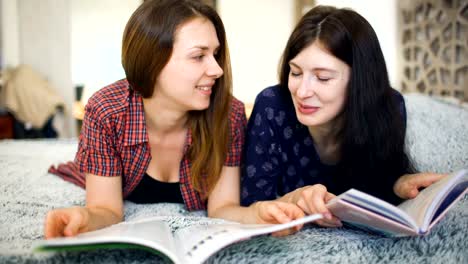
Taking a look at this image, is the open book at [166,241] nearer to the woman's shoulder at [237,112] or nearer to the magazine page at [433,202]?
the magazine page at [433,202]

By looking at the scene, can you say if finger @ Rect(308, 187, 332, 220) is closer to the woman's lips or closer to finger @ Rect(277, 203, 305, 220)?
finger @ Rect(277, 203, 305, 220)

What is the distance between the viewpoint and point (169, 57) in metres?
1.05

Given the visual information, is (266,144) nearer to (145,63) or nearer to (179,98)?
(179,98)

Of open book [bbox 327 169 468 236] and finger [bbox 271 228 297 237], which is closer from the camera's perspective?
open book [bbox 327 169 468 236]

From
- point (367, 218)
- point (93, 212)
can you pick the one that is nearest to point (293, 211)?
point (367, 218)

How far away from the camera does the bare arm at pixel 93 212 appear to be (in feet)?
2.38

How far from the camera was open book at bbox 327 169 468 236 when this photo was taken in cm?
61

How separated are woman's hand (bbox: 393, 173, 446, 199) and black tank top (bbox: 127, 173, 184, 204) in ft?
1.81

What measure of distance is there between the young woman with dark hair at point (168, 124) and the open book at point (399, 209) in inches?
10.6

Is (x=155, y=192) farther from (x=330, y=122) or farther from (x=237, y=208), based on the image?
(x=330, y=122)

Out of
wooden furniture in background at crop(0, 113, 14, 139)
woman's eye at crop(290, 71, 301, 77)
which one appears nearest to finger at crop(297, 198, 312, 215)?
woman's eye at crop(290, 71, 301, 77)

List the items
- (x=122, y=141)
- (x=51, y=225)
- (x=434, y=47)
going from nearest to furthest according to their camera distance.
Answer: (x=51, y=225)
(x=122, y=141)
(x=434, y=47)

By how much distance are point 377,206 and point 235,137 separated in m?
0.62

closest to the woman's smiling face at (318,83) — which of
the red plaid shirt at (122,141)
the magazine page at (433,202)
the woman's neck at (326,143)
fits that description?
the woman's neck at (326,143)
